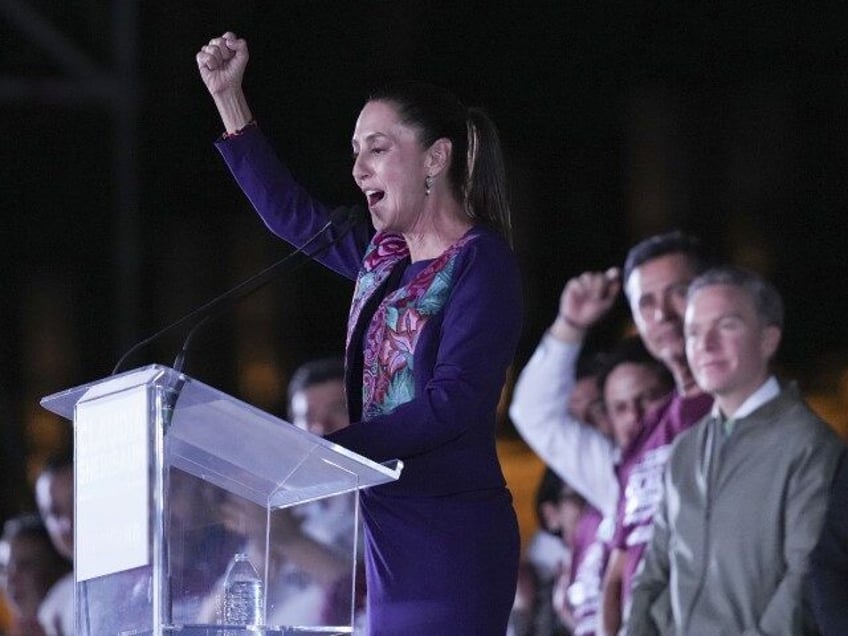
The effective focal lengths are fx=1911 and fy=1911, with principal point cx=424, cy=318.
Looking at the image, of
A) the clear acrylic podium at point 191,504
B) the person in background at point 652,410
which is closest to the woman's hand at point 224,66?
the clear acrylic podium at point 191,504

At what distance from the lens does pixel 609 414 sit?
4984 millimetres

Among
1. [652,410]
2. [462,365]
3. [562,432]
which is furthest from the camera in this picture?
[562,432]

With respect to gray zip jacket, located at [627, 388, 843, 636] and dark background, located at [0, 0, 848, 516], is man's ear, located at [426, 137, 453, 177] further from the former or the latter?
dark background, located at [0, 0, 848, 516]

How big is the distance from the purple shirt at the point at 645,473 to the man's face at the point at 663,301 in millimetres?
167

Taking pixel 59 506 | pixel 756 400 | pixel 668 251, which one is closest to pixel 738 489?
pixel 756 400

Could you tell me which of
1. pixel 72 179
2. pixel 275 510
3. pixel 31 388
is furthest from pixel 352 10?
pixel 275 510

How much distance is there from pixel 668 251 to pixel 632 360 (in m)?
0.35

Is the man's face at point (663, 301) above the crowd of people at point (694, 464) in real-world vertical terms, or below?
above

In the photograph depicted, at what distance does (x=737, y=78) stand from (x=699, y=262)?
3.01m

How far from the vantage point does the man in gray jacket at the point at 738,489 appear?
3.77 metres

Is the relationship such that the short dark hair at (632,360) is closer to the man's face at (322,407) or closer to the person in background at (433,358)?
the man's face at (322,407)

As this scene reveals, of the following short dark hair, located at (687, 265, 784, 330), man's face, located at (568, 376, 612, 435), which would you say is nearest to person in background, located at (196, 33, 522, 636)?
short dark hair, located at (687, 265, 784, 330)

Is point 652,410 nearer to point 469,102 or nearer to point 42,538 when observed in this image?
point 42,538

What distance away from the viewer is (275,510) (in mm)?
2404
